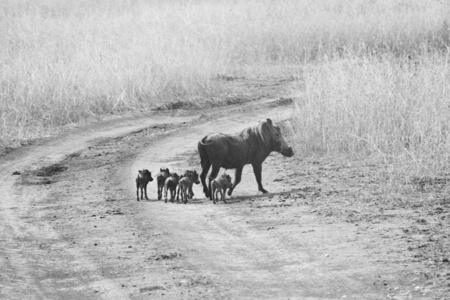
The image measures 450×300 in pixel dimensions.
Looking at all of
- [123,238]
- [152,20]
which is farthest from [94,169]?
[152,20]

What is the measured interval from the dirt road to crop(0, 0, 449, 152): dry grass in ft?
11.4

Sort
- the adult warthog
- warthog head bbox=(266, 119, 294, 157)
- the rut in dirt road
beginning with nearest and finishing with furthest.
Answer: the rut in dirt road, the adult warthog, warthog head bbox=(266, 119, 294, 157)

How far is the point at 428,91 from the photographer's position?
487 inches

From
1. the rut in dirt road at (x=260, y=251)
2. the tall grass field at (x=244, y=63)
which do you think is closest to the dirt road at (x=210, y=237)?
the rut in dirt road at (x=260, y=251)

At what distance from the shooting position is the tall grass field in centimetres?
1257

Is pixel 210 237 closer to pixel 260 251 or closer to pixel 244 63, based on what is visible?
pixel 260 251

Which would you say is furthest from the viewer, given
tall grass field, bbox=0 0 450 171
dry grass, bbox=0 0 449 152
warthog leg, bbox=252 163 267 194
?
dry grass, bbox=0 0 449 152

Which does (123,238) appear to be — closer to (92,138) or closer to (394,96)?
(394,96)

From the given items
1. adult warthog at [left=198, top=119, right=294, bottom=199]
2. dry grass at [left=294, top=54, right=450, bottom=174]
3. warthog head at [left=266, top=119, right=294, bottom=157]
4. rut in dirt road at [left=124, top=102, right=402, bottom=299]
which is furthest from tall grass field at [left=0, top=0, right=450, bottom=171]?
rut in dirt road at [left=124, top=102, right=402, bottom=299]

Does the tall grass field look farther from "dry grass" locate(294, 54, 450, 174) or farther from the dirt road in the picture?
the dirt road

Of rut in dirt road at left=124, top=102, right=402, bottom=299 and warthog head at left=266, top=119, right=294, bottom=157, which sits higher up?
warthog head at left=266, top=119, right=294, bottom=157

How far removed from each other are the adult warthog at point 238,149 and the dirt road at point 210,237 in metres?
0.34

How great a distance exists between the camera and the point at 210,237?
8305 mm

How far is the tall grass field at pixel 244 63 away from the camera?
12570 millimetres
